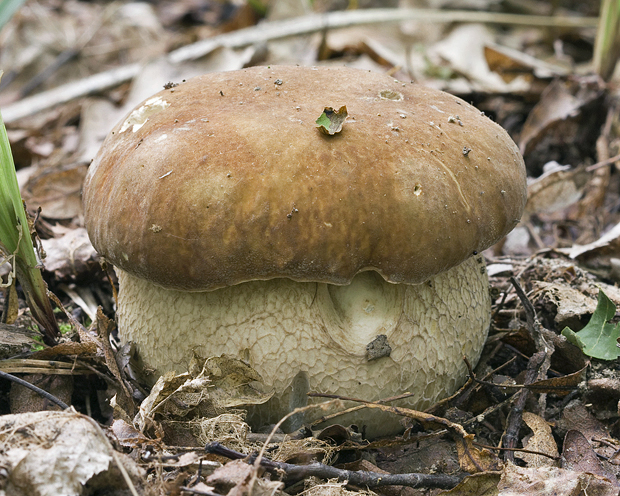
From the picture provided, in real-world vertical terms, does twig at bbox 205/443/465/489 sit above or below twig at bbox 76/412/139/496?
below

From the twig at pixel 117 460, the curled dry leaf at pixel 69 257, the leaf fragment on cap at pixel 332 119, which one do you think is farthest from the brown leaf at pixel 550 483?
the curled dry leaf at pixel 69 257

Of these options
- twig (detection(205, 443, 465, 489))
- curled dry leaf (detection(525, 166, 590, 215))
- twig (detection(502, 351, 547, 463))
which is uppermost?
Result: twig (detection(205, 443, 465, 489))

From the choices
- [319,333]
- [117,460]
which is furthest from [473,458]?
[117,460]

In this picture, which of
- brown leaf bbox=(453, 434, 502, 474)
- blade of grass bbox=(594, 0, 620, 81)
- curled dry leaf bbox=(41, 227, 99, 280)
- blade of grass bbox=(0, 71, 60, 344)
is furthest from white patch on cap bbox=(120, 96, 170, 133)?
blade of grass bbox=(594, 0, 620, 81)

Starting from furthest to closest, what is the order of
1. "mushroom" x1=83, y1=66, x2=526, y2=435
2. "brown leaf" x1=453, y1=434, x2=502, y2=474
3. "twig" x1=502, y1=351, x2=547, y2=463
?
"twig" x1=502, y1=351, x2=547, y2=463 < "brown leaf" x1=453, y1=434, x2=502, y2=474 < "mushroom" x1=83, y1=66, x2=526, y2=435

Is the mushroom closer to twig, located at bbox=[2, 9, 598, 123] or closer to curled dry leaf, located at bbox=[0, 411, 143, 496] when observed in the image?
curled dry leaf, located at bbox=[0, 411, 143, 496]

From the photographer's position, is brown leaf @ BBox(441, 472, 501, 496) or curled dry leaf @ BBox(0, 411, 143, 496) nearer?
curled dry leaf @ BBox(0, 411, 143, 496)
